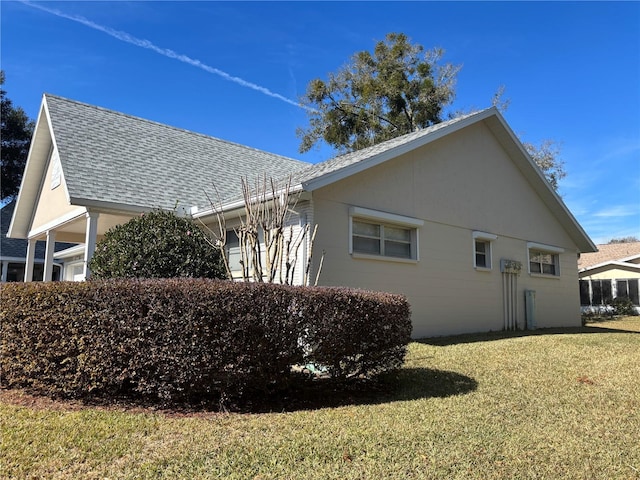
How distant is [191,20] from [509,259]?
35.6 feet

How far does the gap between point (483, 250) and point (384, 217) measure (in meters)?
4.60

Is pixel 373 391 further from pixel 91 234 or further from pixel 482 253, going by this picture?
pixel 482 253

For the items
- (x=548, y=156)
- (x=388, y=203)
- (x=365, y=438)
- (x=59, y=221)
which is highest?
(x=548, y=156)

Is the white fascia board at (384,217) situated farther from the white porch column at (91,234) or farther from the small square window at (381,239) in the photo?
the white porch column at (91,234)

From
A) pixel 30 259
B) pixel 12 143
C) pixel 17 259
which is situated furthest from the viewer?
pixel 12 143

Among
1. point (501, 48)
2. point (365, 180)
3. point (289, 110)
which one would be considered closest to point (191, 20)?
point (365, 180)

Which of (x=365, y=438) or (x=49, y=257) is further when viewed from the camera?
(x=49, y=257)

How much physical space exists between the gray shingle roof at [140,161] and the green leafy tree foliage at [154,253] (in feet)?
8.71

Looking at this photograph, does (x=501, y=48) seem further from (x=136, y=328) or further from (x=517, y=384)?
(x=136, y=328)

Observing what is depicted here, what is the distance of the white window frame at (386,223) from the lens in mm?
10023

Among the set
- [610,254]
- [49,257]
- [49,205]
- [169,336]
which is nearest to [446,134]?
[169,336]

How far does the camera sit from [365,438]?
425cm

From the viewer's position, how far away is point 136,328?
4.97m

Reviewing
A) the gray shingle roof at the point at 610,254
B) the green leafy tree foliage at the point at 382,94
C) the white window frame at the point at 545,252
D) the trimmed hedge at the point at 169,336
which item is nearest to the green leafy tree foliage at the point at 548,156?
the green leafy tree foliage at the point at 382,94
